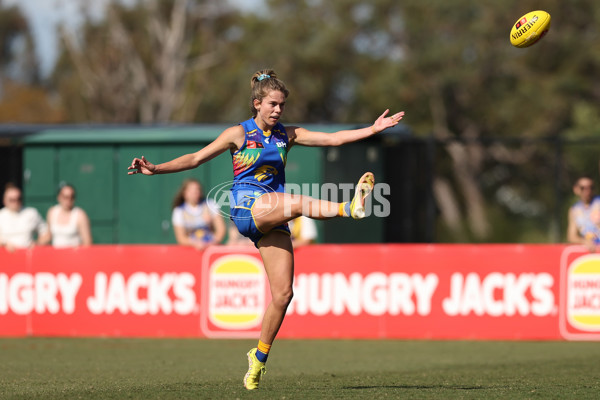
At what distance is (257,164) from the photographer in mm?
7172

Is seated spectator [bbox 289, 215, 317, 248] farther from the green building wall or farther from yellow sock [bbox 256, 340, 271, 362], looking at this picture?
the green building wall

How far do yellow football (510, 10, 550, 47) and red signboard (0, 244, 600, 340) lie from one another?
3999 mm

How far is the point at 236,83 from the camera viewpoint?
38.2 metres

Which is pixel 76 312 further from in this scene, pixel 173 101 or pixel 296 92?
pixel 173 101

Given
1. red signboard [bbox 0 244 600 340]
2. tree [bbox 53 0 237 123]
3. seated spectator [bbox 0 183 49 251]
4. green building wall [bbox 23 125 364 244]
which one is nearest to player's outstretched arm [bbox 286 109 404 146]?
red signboard [bbox 0 244 600 340]

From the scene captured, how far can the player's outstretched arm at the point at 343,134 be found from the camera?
7137 millimetres

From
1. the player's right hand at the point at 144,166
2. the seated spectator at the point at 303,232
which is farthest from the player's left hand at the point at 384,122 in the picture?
the seated spectator at the point at 303,232

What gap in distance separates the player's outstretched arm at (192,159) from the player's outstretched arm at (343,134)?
19.1 inches

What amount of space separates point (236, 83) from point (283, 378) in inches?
1203

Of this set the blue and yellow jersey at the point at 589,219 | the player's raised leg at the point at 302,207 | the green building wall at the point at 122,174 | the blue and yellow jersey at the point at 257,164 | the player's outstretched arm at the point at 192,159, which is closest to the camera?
the player's raised leg at the point at 302,207

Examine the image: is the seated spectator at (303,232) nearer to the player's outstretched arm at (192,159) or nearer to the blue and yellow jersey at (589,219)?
the blue and yellow jersey at (589,219)

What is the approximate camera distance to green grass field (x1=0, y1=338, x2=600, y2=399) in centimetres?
711

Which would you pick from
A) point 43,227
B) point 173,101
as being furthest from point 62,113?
point 43,227

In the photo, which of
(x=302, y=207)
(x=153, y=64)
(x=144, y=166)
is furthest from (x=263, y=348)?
(x=153, y=64)
